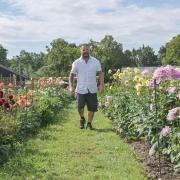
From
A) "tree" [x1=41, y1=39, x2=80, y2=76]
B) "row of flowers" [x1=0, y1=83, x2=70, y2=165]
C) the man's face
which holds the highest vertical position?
"tree" [x1=41, y1=39, x2=80, y2=76]

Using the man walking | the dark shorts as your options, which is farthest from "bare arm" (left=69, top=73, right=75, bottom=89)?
the dark shorts

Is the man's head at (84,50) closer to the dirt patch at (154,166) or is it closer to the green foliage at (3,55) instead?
the dirt patch at (154,166)

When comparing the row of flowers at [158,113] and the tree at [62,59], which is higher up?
the tree at [62,59]

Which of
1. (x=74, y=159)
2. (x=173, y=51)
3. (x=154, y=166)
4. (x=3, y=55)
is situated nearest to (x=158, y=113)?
(x=154, y=166)

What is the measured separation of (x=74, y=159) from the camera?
7.06m

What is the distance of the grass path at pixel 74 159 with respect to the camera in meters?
6.07

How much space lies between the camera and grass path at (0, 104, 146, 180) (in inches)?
239

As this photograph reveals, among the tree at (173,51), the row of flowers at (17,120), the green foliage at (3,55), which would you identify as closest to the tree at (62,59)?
the tree at (173,51)

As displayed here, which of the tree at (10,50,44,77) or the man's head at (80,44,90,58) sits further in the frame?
the tree at (10,50,44,77)

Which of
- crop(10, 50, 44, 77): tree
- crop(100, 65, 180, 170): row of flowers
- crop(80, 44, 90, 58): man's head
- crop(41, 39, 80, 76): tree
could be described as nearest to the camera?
crop(100, 65, 180, 170): row of flowers

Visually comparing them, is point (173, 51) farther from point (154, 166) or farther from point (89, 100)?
point (154, 166)

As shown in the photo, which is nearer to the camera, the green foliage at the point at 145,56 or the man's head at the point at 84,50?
the man's head at the point at 84,50

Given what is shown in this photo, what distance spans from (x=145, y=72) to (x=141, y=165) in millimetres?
2366

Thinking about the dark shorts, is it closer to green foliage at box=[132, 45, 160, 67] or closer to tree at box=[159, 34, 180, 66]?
tree at box=[159, 34, 180, 66]
